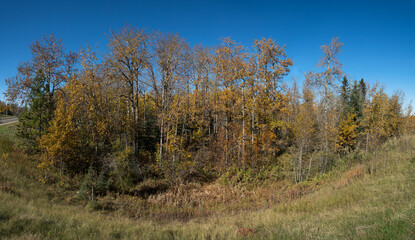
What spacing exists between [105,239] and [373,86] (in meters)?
16.9

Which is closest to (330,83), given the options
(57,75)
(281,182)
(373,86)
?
(373,86)

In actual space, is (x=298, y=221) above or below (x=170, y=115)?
below

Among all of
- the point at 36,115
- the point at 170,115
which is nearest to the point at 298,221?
the point at 170,115

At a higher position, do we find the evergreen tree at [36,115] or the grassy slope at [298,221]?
the evergreen tree at [36,115]

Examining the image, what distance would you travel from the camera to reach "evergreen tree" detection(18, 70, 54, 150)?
48.6 ft

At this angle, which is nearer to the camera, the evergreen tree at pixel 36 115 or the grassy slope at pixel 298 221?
the grassy slope at pixel 298 221

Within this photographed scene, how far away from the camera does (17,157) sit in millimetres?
14562

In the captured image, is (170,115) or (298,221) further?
(170,115)

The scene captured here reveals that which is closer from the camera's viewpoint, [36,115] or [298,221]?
→ [298,221]

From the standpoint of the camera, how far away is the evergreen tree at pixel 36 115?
14805mm

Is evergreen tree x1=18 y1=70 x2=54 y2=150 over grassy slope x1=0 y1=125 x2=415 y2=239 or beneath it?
over

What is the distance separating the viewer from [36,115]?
14789 mm

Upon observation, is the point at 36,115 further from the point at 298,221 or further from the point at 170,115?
the point at 298,221

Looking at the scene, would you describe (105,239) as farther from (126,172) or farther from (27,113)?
(27,113)
